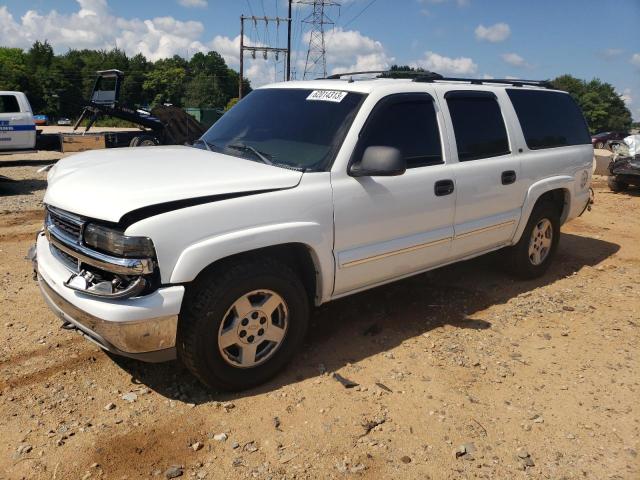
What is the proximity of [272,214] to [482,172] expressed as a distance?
212cm

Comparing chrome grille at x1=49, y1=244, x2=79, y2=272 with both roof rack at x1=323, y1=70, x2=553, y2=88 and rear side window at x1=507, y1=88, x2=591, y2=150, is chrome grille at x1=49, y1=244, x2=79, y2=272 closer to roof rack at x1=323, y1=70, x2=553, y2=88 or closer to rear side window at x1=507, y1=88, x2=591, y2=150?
roof rack at x1=323, y1=70, x2=553, y2=88

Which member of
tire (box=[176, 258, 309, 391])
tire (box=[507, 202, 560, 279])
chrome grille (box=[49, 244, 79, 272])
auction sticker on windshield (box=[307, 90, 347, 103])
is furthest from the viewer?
tire (box=[507, 202, 560, 279])

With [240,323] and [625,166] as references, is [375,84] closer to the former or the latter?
[240,323]

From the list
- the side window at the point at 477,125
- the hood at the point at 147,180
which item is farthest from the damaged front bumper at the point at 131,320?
the side window at the point at 477,125

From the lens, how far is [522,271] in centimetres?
543

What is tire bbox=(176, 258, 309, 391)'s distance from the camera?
2955 mm

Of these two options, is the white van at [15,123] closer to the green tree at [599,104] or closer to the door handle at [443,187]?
the door handle at [443,187]

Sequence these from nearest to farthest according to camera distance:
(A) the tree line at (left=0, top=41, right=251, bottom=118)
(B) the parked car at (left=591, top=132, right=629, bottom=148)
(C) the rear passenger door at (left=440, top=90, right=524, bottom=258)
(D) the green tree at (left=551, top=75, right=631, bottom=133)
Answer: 1. (C) the rear passenger door at (left=440, top=90, right=524, bottom=258)
2. (B) the parked car at (left=591, top=132, right=629, bottom=148)
3. (A) the tree line at (left=0, top=41, right=251, bottom=118)
4. (D) the green tree at (left=551, top=75, right=631, bottom=133)

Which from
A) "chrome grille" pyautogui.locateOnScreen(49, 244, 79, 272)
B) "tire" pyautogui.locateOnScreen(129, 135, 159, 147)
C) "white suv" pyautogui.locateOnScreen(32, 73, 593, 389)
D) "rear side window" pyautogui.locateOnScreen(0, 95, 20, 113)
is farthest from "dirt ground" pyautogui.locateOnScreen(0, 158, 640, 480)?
"tire" pyautogui.locateOnScreen(129, 135, 159, 147)

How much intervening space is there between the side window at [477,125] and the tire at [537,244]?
95 cm

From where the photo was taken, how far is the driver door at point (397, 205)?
350cm

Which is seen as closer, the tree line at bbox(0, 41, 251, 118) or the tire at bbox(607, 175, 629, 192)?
the tire at bbox(607, 175, 629, 192)

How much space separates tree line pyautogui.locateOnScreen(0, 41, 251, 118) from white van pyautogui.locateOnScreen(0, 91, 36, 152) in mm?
45040

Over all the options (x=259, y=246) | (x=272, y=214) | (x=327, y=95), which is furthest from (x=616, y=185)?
(x=259, y=246)
